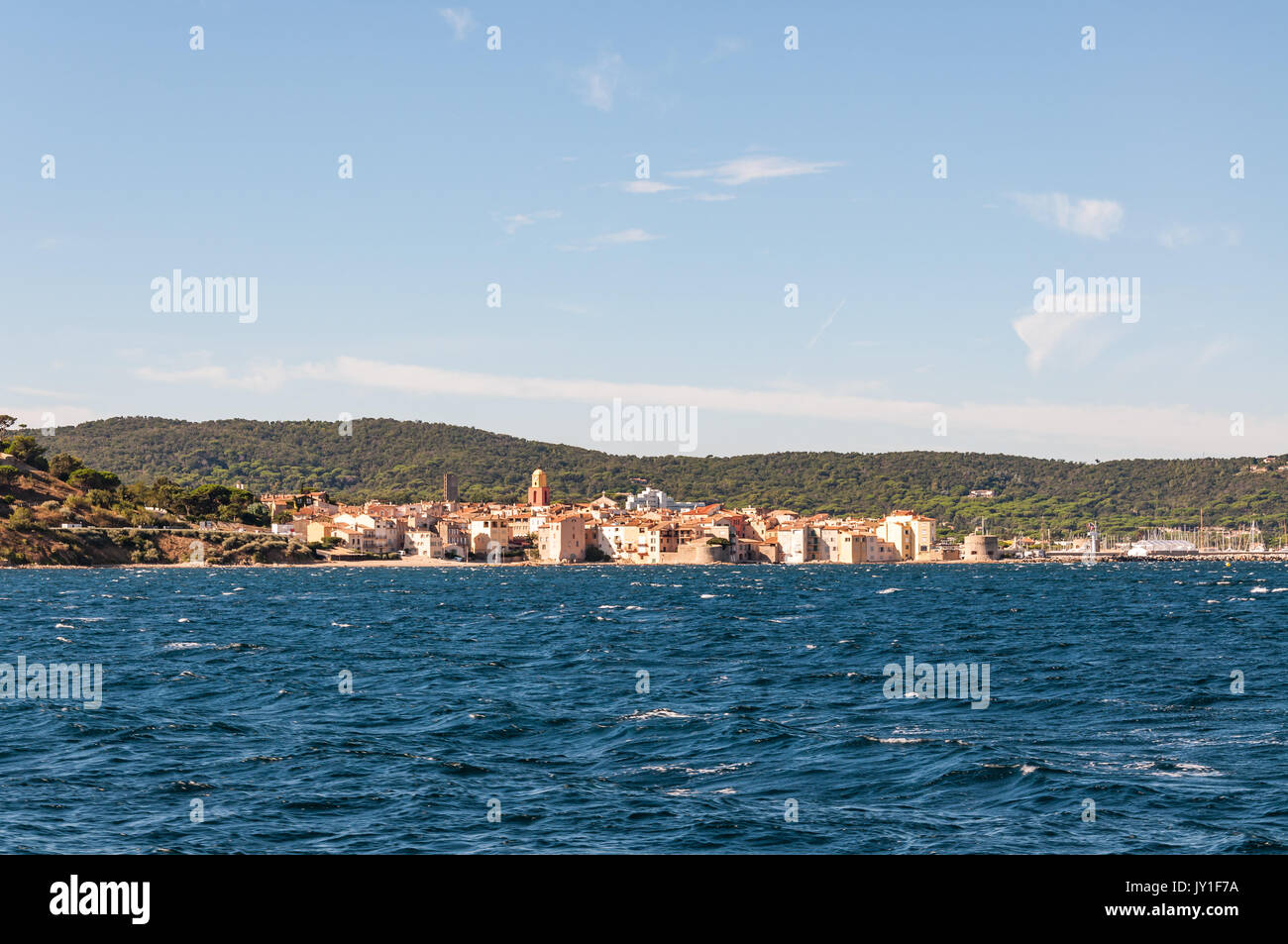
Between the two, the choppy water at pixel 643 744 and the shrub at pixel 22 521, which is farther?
the shrub at pixel 22 521

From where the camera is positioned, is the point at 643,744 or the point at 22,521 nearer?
the point at 643,744

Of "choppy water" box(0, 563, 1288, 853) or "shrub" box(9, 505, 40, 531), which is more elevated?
"shrub" box(9, 505, 40, 531)

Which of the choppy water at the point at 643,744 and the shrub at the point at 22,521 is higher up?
the shrub at the point at 22,521

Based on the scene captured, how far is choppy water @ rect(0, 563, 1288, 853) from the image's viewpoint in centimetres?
1914

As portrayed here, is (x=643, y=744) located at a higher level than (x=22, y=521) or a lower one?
lower

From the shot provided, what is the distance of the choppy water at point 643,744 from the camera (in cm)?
1914

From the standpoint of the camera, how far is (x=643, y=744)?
2727 centimetres

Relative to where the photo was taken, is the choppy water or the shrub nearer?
the choppy water

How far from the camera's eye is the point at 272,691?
36.5 meters

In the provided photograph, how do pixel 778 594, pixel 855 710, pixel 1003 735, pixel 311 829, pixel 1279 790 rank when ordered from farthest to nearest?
pixel 778 594 → pixel 855 710 → pixel 1003 735 → pixel 1279 790 → pixel 311 829
